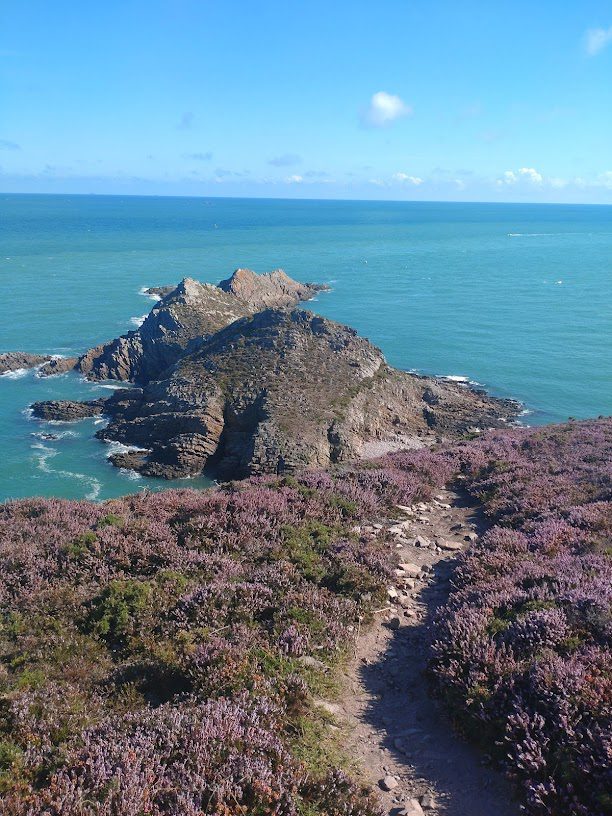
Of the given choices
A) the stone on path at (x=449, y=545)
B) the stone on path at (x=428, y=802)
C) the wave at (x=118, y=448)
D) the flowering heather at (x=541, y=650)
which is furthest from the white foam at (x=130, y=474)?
the stone on path at (x=428, y=802)

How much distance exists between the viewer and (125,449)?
47.0 metres

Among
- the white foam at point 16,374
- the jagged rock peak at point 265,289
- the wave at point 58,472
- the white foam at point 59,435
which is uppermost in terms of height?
the jagged rock peak at point 265,289

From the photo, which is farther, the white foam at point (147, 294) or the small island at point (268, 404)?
the white foam at point (147, 294)

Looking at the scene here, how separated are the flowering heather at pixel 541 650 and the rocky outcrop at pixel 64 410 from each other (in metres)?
44.7

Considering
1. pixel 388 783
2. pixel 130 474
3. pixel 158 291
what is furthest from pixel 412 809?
pixel 158 291

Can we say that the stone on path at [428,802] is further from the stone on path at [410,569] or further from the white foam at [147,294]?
the white foam at [147,294]

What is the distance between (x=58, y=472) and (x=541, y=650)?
131ft

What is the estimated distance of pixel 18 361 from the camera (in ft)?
215

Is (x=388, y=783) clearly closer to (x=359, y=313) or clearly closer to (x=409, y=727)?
(x=409, y=727)

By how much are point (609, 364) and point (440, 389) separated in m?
24.7

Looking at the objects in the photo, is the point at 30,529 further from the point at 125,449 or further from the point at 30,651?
the point at 125,449

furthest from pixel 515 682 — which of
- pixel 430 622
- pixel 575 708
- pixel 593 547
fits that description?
pixel 593 547

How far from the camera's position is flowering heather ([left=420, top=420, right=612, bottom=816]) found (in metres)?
7.04

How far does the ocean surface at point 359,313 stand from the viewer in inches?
1908
